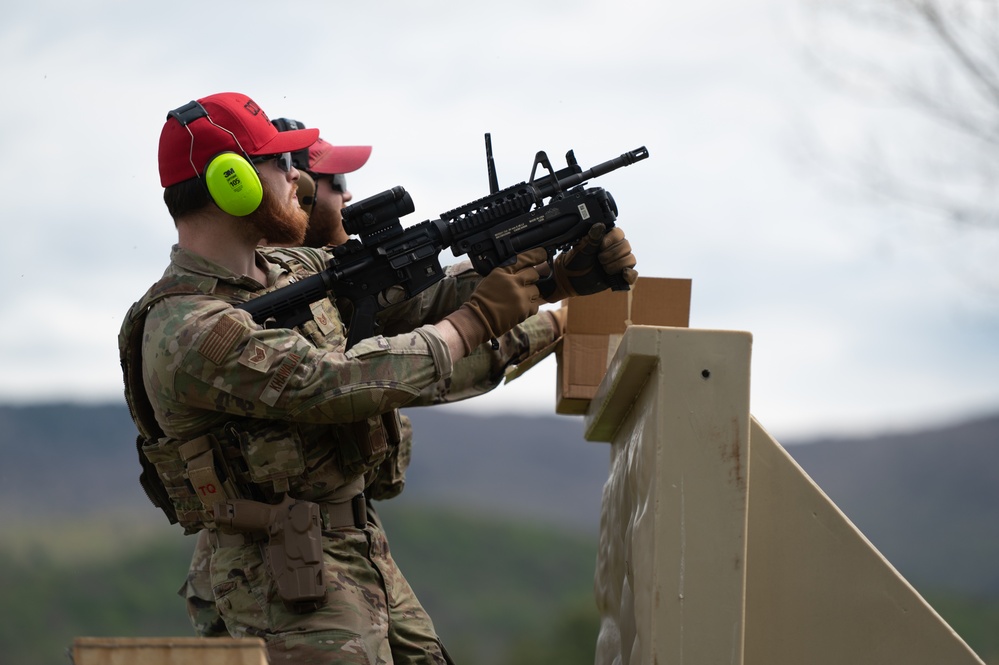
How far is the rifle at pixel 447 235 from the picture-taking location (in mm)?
3639

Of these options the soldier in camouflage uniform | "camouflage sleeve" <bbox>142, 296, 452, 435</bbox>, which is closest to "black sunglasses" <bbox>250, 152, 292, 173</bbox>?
the soldier in camouflage uniform

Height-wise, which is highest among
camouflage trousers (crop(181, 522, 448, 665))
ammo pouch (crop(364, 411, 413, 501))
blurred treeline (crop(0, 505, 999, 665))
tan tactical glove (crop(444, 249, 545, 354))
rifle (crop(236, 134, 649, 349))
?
rifle (crop(236, 134, 649, 349))

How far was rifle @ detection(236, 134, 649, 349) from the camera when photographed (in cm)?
364

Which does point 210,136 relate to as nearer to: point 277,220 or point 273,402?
point 277,220

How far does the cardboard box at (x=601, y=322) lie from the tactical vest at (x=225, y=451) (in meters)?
0.77

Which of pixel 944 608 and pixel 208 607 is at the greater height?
pixel 208 607

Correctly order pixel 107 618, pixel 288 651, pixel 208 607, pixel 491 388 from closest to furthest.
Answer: pixel 288 651 → pixel 208 607 → pixel 491 388 → pixel 107 618

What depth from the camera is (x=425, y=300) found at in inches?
167

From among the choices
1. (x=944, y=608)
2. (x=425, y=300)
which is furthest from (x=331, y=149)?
(x=944, y=608)

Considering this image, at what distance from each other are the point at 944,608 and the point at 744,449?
17923 mm

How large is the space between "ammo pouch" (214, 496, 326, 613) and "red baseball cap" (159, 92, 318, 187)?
988 millimetres

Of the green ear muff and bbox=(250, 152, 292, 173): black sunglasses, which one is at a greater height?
bbox=(250, 152, 292, 173): black sunglasses

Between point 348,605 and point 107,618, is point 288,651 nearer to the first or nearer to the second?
point 348,605

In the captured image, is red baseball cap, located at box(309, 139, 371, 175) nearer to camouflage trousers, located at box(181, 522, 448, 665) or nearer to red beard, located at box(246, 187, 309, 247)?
red beard, located at box(246, 187, 309, 247)
